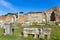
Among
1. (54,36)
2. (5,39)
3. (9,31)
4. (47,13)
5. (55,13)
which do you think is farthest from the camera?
(47,13)

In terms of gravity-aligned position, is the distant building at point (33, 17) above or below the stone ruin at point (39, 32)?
above

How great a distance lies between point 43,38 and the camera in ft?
57.5

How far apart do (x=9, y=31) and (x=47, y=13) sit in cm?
2138

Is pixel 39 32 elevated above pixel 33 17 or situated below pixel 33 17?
below

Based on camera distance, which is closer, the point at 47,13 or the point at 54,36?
the point at 54,36

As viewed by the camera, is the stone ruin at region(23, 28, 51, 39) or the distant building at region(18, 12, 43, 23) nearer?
the stone ruin at region(23, 28, 51, 39)

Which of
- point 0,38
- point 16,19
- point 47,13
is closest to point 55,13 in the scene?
point 47,13

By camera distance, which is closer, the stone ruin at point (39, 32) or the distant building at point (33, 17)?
the stone ruin at point (39, 32)

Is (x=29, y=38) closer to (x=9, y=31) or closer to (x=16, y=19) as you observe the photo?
(x=9, y=31)

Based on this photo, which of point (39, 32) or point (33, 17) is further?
point (33, 17)

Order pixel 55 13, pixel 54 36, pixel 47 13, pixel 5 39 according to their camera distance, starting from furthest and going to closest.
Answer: pixel 47 13 → pixel 55 13 → pixel 54 36 → pixel 5 39

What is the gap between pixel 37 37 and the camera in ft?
59.0

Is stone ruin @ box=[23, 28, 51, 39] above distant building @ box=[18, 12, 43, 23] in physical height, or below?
below

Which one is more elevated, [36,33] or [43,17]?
[43,17]
